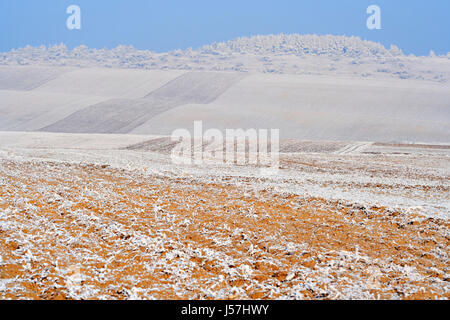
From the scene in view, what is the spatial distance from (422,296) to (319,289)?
4.70ft

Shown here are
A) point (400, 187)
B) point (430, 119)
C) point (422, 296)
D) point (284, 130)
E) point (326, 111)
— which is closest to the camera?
point (422, 296)

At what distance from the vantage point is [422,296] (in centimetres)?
616

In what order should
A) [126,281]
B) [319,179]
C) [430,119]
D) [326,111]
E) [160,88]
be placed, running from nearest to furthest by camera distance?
[126,281], [319,179], [430,119], [326,111], [160,88]

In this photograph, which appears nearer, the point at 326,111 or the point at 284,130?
the point at 284,130

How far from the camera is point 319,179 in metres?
15.5

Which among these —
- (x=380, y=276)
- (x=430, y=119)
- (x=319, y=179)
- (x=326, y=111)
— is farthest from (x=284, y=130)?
(x=380, y=276)

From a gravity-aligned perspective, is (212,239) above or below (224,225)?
below

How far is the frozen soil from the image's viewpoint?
6434 millimetres

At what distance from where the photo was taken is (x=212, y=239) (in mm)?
8367

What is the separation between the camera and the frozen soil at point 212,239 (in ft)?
21.1

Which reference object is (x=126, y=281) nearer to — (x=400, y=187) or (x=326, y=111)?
(x=400, y=187)

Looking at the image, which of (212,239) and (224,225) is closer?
(212,239)

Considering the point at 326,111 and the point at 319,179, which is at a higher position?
the point at 326,111

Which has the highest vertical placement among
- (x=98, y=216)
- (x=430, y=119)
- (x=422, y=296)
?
(x=430, y=119)
